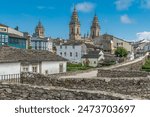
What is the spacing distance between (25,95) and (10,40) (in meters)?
43.2

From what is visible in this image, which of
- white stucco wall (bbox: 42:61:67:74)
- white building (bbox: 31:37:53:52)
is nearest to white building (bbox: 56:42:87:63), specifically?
white building (bbox: 31:37:53:52)

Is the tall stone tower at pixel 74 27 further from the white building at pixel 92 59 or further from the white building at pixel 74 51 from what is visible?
the white building at pixel 92 59

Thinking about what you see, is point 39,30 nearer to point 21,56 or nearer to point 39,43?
point 39,43

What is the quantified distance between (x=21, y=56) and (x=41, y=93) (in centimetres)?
1702

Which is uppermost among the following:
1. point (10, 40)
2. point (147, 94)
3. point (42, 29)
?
point (42, 29)

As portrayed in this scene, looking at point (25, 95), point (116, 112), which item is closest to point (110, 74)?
point (25, 95)

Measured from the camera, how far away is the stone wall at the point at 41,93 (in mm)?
7554

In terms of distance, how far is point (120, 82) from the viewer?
11961 mm

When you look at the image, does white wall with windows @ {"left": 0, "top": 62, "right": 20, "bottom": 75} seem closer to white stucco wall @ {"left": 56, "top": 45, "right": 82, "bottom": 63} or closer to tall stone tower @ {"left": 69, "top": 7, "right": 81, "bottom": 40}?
white stucco wall @ {"left": 56, "top": 45, "right": 82, "bottom": 63}

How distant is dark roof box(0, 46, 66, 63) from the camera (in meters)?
22.3

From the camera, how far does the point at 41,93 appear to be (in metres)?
7.91

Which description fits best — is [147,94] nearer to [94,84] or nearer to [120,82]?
[120,82]

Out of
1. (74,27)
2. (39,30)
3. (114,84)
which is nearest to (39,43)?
(74,27)

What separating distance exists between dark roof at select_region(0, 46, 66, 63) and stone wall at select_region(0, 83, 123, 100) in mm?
12444
